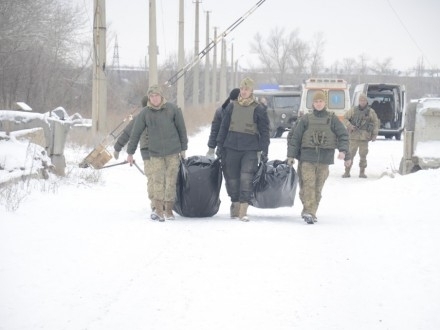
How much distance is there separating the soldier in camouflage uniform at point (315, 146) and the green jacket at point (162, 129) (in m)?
1.50

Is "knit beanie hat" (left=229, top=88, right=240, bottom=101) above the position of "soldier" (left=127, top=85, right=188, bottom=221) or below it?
above

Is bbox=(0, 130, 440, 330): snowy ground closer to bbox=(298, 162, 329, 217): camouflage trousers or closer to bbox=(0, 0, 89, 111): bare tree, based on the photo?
bbox=(298, 162, 329, 217): camouflage trousers

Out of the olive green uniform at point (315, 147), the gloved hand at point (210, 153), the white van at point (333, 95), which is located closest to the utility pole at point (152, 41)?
the white van at point (333, 95)

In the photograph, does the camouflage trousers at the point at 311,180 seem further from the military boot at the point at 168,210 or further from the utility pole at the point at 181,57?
the utility pole at the point at 181,57

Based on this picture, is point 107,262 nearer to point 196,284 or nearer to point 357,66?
point 196,284

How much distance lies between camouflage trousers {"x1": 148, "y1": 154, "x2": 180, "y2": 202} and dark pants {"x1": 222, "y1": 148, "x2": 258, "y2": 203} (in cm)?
67

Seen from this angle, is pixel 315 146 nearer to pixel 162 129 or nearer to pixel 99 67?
pixel 162 129

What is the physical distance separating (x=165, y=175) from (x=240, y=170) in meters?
0.98

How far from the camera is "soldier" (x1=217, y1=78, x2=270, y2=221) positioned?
8.64m

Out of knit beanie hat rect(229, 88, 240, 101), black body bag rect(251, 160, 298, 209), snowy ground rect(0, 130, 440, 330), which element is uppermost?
knit beanie hat rect(229, 88, 240, 101)

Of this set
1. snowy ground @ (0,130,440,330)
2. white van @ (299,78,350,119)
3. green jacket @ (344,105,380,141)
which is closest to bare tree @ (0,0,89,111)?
white van @ (299,78,350,119)

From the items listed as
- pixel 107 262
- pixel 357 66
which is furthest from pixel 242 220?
pixel 357 66

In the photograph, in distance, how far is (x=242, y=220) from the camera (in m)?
8.70

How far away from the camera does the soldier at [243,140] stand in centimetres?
864
